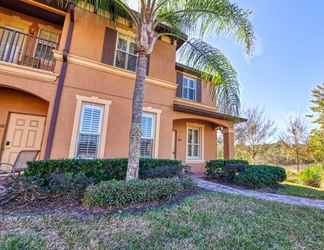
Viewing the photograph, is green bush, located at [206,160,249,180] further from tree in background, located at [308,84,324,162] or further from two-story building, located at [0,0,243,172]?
tree in background, located at [308,84,324,162]

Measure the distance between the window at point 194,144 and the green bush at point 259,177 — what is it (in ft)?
13.4

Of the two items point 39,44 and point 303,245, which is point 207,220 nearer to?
point 303,245

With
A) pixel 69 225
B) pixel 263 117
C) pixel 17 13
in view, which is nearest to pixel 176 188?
pixel 69 225

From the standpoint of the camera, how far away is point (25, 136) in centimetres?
816

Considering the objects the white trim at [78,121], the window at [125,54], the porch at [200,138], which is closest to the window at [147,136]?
the white trim at [78,121]

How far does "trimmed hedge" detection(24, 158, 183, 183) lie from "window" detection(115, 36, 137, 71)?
461 cm

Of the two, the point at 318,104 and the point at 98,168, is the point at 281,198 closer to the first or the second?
the point at 98,168

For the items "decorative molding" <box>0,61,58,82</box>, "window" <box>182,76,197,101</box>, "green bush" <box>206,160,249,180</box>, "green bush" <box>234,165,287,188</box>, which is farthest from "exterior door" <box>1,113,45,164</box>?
"green bush" <box>234,165,287,188</box>

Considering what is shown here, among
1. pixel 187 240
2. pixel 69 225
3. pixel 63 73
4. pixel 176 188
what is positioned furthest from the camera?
pixel 63 73

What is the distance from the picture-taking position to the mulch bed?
13.3ft

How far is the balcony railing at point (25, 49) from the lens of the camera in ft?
24.8

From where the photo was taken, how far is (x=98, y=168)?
240 inches

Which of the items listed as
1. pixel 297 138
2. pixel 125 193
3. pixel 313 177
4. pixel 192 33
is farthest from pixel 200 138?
pixel 297 138

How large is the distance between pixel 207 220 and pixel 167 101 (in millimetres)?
6532
